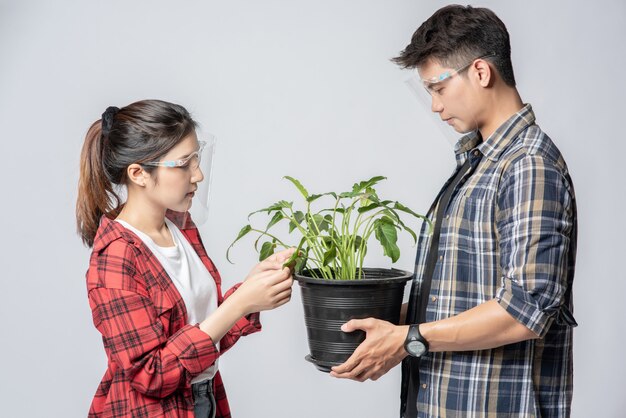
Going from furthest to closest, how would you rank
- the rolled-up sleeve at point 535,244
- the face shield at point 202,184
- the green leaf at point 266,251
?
the face shield at point 202,184 < the green leaf at point 266,251 < the rolled-up sleeve at point 535,244

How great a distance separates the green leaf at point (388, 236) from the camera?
1.87 m

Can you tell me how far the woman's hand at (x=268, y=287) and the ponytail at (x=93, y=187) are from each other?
444 millimetres

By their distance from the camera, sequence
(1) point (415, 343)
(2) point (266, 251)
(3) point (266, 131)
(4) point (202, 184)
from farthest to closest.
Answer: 1. (3) point (266, 131)
2. (4) point (202, 184)
3. (2) point (266, 251)
4. (1) point (415, 343)

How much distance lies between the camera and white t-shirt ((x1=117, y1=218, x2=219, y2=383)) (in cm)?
195

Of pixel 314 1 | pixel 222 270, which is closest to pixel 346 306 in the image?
pixel 222 270

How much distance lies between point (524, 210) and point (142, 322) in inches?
34.7

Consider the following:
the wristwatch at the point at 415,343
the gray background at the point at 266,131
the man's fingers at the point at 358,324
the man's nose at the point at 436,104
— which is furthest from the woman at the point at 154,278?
the gray background at the point at 266,131

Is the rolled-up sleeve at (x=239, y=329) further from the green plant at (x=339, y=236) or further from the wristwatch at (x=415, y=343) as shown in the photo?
the wristwatch at (x=415, y=343)

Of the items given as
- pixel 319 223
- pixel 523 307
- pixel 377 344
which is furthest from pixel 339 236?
pixel 523 307

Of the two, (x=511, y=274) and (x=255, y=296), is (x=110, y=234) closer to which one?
(x=255, y=296)

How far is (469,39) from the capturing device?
1877 millimetres

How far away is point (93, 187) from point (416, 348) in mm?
912

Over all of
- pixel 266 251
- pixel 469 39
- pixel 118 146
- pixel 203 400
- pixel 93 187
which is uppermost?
pixel 469 39

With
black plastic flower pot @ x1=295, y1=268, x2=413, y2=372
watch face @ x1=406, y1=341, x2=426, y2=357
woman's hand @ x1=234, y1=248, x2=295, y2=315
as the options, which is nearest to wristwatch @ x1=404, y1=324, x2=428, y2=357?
watch face @ x1=406, y1=341, x2=426, y2=357
